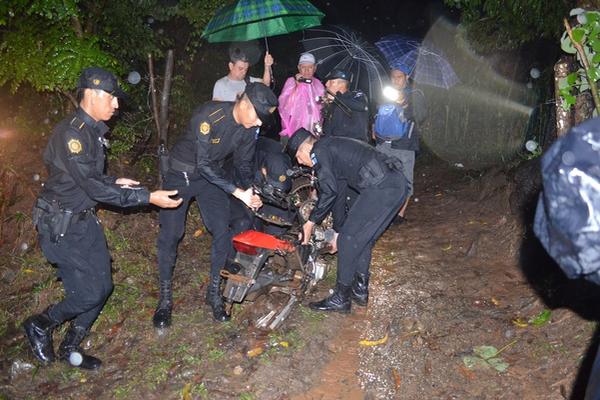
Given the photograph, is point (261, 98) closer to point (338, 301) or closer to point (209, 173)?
point (209, 173)

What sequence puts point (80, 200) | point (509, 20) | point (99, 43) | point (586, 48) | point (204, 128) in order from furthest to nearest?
point (509, 20)
point (99, 43)
point (204, 128)
point (586, 48)
point (80, 200)

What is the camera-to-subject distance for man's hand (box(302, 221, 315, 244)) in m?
5.06

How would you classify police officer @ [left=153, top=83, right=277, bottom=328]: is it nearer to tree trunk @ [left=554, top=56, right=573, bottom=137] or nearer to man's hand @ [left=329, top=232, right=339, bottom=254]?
man's hand @ [left=329, top=232, right=339, bottom=254]

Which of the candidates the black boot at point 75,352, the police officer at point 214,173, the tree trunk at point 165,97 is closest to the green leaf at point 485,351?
the police officer at point 214,173

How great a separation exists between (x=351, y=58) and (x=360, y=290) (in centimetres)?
348

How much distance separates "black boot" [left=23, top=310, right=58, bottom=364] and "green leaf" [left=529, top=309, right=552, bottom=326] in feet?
15.5

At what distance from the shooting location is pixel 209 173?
15.7 feet

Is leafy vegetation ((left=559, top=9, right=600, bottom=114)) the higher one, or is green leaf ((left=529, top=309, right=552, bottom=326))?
leafy vegetation ((left=559, top=9, right=600, bottom=114))

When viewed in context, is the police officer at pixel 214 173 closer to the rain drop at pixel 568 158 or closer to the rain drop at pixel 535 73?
the rain drop at pixel 568 158

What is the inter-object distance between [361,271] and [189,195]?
2110mm

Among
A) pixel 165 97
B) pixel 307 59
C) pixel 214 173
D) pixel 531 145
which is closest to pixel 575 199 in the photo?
pixel 214 173

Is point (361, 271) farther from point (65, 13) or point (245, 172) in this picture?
point (65, 13)

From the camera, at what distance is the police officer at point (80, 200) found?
410 cm

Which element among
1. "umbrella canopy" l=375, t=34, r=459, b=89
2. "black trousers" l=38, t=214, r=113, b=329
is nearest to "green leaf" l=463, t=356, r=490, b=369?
"black trousers" l=38, t=214, r=113, b=329
